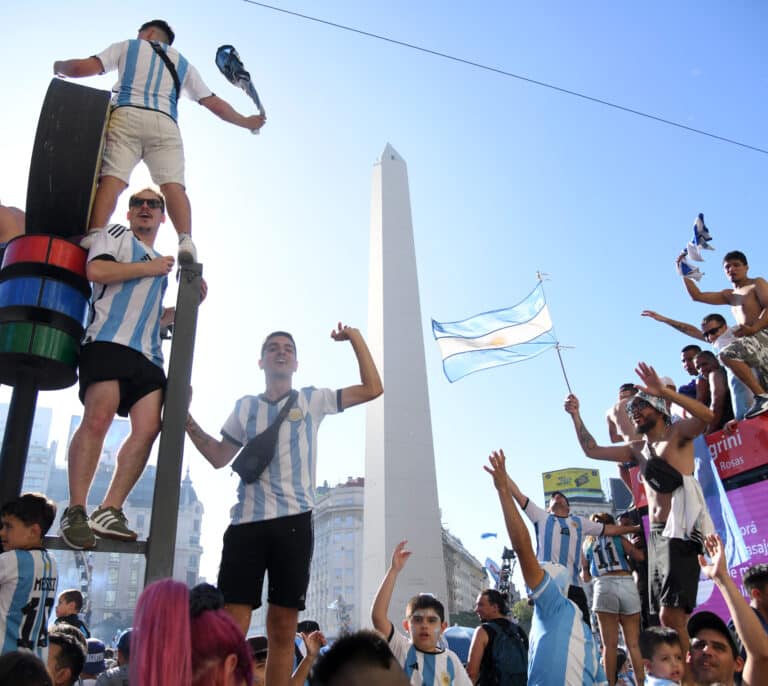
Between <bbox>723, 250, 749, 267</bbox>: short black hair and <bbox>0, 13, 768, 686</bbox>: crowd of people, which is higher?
<bbox>723, 250, 749, 267</bbox>: short black hair

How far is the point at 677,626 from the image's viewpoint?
3.67 metres

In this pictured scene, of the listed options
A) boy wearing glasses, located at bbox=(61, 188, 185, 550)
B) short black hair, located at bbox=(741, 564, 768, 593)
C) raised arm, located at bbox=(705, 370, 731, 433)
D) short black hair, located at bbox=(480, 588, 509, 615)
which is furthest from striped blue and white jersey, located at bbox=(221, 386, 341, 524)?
raised arm, located at bbox=(705, 370, 731, 433)

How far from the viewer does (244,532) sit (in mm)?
2859

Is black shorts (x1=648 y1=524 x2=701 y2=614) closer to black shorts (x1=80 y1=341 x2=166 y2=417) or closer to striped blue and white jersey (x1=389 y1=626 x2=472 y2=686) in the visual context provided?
striped blue and white jersey (x1=389 y1=626 x2=472 y2=686)

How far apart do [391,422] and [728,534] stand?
9.01 meters

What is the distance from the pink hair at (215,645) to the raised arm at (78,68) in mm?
2894

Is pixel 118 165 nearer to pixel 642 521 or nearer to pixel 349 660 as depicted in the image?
pixel 349 660

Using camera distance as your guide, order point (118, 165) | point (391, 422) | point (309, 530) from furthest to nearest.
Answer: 1. point (391, 422)
2. point (118, 165)
3. point (309, 530)

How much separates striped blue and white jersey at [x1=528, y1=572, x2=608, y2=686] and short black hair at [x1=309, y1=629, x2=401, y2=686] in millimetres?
1726

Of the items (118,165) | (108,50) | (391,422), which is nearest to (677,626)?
(118,165)

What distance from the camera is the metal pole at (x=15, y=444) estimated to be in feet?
7.51

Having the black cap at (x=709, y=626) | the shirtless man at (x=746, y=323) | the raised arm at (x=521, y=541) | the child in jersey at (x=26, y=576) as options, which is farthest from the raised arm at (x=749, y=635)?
the shirtless man at (x=746, y=323)

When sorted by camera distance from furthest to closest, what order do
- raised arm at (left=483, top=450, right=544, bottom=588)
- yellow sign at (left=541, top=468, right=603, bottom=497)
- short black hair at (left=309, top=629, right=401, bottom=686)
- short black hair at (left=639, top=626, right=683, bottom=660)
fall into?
yellow sign at (left=541, top=468, right=603, bottom=497), short black hair at (left=639, top=626, right=683, bottom=660), raised arm at (left=483, top=450, right=544, bottom=588), short black hair at (left=309, top=629, right=401, bottom=686)

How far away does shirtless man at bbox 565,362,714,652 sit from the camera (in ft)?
12.1
